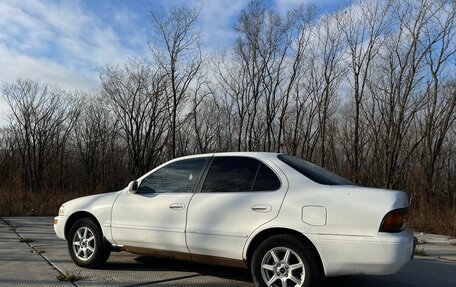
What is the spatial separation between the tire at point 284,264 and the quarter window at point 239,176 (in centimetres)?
62

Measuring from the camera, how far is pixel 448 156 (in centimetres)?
3319

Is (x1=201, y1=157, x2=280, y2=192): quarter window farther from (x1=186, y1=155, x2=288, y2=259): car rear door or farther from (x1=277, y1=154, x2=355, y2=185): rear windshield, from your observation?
(x1=277, y1=154, x2=355, y2=185): rear windshield

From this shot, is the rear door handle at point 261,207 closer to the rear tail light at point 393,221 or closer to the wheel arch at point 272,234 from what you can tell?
the wheel arch at point 272,234

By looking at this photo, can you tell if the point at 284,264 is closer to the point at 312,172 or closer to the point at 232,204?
the point at 232,204

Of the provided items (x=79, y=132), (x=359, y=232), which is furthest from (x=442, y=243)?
(x=79, y=132)

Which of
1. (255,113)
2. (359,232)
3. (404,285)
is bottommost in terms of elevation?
(404,285)

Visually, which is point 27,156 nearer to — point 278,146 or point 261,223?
point 278,146

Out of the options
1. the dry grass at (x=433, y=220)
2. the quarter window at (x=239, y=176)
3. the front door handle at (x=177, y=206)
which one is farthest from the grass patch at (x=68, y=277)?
the dry grass at (x=433, y=220)

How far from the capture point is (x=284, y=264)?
4383mm

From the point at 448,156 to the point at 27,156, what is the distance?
4075 centimetres

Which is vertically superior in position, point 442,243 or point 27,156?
point 27,156

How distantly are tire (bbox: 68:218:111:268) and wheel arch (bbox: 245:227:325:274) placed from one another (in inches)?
85.5

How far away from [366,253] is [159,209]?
2.53 meters

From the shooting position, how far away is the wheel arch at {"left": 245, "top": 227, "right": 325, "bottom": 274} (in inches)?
169
